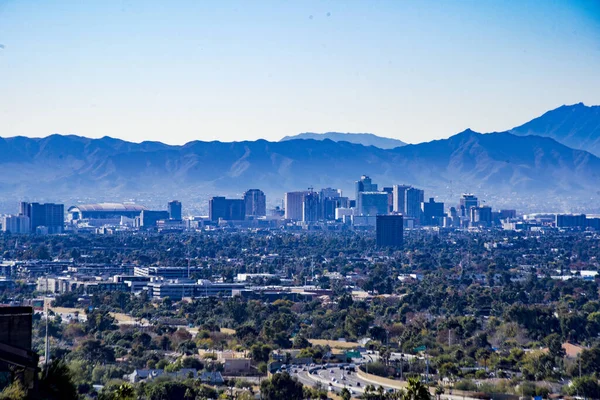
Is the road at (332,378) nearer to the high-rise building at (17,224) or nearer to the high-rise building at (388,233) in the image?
Answer: the high-rise building at (388,233)

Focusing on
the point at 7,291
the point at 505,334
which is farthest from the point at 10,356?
the point at 7,291

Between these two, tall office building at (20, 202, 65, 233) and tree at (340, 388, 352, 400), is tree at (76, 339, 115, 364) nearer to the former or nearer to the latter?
tree at (340, 388, 352, 400)

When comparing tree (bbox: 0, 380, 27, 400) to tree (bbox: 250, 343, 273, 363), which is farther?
tree (bbox: 250, 343, 273, 363)

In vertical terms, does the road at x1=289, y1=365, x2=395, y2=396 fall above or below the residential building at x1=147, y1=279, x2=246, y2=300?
below

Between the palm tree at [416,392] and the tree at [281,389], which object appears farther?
the tree at [281,389]

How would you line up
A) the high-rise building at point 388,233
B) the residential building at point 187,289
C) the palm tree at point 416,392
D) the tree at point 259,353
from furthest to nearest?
the high-rise building at point 388,233
the residential building at point 187,289
the tree at point 259,353
the palm tree at point 416,392

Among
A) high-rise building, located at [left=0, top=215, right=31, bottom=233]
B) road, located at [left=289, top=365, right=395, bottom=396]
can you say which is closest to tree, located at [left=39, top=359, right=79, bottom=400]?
road, located at [left=289, top=365, right=395, bottom=396]

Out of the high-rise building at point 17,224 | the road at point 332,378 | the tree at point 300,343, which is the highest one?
the high-rise building at point 17,224

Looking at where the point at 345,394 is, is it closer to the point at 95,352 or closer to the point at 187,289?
the point at 95,352

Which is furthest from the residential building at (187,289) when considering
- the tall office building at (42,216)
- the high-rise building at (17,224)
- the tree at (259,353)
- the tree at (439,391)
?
the tall office building at (42,216)

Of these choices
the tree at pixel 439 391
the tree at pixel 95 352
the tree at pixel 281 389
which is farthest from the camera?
the tree at pixel 95 352
